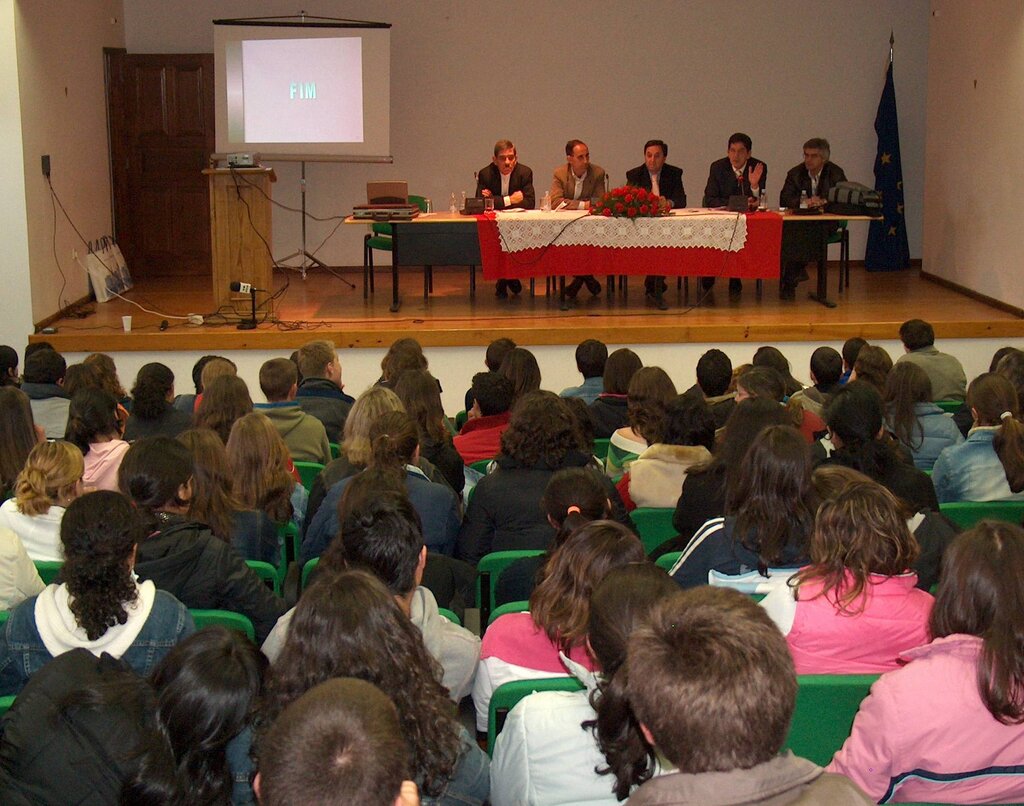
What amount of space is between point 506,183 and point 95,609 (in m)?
7.40

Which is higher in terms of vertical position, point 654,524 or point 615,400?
point 615,400

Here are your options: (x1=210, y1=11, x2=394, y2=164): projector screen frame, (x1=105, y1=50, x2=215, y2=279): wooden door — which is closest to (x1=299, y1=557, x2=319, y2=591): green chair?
(x1=210, y1=11, x2=394, y2=164): projector screen frame

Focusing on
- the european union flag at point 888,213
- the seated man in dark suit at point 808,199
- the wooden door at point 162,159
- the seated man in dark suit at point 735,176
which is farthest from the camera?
the european union flag at point 888,213

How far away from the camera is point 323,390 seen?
539 cm

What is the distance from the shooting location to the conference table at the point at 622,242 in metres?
8.05

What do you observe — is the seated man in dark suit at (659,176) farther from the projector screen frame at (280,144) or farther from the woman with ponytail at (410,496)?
the woman with ponytail at (410,496)

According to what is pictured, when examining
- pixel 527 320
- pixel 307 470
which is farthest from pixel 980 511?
pixel 527 320

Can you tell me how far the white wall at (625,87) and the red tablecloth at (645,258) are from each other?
318 centimetres

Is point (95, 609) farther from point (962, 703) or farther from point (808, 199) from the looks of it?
point (808, 199)

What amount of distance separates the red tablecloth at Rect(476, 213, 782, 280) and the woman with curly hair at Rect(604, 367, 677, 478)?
3.76 meters

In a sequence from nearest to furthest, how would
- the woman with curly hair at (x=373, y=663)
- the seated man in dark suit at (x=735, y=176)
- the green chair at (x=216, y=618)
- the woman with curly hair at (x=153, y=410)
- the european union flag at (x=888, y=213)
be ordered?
the woman with curly hair at (x=373, y=663) → the green chair at (x=216, y=618) → the woman with curly hair at (x=153, y=410) → the seated man in dark suit at (x=735, y=176) → the european union flag at (x=888, y=213)

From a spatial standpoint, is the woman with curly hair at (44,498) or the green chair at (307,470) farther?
the green chair at (307,470)

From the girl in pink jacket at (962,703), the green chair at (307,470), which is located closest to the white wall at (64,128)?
the green chair at (307,470)

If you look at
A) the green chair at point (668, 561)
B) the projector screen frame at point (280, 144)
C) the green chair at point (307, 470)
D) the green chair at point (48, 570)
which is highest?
the projector screen frame at point (280, 144)
